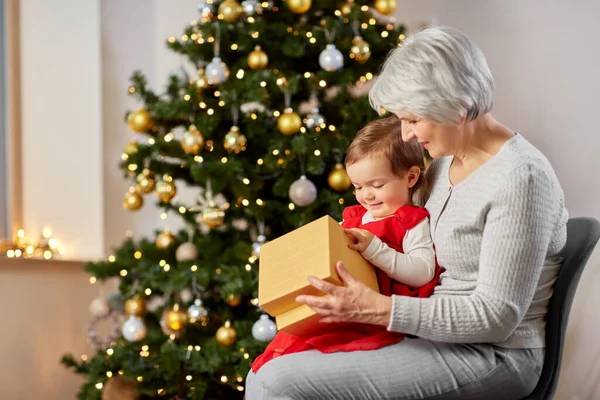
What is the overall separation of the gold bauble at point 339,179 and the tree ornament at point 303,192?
0.07 m

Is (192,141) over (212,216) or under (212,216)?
over

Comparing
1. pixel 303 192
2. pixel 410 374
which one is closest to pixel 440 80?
pixel 410 374

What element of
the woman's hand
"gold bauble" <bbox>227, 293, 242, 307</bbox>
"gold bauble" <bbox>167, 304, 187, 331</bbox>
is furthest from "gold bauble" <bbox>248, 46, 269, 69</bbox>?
the woman's hand

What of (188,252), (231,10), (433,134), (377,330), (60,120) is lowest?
(188,252)

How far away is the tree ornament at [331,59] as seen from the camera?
9.10 feet

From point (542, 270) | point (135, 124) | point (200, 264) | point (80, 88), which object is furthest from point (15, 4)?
point (542, 270)

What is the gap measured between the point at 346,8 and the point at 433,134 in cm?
140

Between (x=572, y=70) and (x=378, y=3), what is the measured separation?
77cm

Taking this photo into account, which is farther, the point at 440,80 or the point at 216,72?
the point at 216,72

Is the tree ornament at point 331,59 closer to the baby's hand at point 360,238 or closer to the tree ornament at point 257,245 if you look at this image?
the tree ornament at point 257,245

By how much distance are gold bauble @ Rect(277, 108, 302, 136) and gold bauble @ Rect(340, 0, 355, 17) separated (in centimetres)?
44

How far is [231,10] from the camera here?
286 centimetres

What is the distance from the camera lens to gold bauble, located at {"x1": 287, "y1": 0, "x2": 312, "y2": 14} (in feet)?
9.34

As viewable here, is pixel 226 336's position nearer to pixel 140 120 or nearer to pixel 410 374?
pixel 140 120
